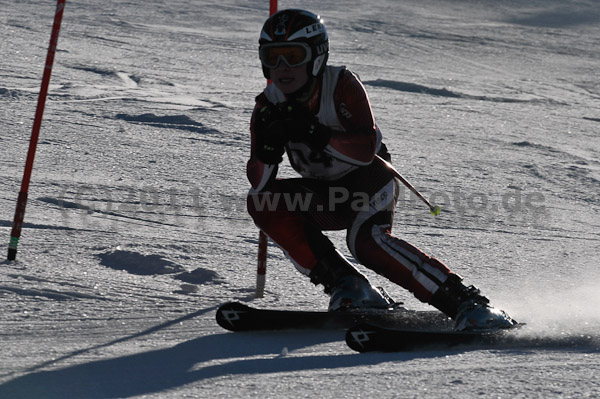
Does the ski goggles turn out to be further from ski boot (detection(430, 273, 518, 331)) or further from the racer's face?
ski boot (detection(430, 273, 518, 331))

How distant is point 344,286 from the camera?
11.8 feet

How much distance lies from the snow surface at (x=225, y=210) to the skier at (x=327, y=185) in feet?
0.97

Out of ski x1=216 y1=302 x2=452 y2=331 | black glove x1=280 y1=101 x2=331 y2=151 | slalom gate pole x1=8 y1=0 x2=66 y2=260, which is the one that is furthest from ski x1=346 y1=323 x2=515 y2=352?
slalom gate pole x1=8 y1=0 x2=66 y2=260

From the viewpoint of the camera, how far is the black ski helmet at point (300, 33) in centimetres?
355

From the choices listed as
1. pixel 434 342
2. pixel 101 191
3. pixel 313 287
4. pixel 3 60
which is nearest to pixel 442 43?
pixel 3 60

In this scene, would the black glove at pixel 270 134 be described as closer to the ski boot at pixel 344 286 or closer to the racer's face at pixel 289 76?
the racer's face at pixel 289 76

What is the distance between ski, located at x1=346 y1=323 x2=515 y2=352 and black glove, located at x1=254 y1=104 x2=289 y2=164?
78cm

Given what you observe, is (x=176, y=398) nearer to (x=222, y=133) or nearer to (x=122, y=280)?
(x=122, y=280)

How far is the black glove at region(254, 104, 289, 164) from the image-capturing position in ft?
11.1

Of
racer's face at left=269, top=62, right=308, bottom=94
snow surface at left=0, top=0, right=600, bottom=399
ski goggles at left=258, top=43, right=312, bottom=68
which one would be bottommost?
snow surface at left=0, top=0, right=600, bottom=399

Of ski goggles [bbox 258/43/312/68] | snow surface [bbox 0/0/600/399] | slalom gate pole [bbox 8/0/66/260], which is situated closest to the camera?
snow surface [bbox 0/0/600/399]

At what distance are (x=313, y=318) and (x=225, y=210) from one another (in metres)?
2.10

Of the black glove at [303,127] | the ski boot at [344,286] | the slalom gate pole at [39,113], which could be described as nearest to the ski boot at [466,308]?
the ski boot at [344,286]

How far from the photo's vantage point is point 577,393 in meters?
2.69
